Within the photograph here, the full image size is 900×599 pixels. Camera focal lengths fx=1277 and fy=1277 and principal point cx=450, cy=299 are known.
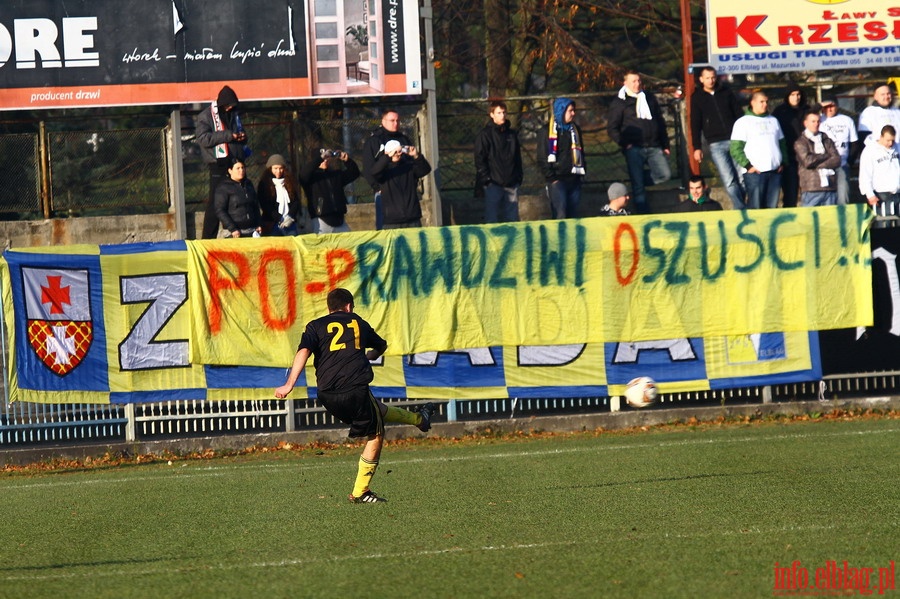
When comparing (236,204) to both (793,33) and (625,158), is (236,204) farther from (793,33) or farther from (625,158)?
(793,33)

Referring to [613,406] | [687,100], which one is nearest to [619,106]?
[687,100]

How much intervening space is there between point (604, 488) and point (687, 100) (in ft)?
32.3

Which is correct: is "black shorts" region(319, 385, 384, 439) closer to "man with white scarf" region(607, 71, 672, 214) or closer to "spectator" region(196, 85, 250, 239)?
"spectator" region(196, 85, 250, 239)

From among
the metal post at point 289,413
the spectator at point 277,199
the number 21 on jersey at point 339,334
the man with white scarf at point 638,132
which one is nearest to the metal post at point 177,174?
the spectator at point 277,199

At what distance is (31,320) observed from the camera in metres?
14.8

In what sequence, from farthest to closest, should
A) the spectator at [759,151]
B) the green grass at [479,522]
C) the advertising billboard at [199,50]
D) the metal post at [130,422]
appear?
the advertising billboard at [199,50]
the spectator at [759,151]
the metal post at [130,422]
the green grass at [479,522]

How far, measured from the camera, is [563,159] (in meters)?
17.1

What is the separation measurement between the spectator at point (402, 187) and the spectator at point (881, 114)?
6.27 metres

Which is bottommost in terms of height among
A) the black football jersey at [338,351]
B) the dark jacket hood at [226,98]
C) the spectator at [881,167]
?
the black football jersey at [338,351]

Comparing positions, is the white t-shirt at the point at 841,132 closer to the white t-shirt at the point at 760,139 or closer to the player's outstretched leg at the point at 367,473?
the white t-shirt at the point at 760,139

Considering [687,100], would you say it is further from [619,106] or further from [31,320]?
[31,320]

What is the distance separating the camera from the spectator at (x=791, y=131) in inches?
699

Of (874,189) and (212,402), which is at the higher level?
(874,189)

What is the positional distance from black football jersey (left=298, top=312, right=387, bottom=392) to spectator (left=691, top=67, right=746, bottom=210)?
869cm
